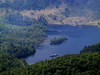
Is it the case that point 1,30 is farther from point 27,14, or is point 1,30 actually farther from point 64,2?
point 64,2

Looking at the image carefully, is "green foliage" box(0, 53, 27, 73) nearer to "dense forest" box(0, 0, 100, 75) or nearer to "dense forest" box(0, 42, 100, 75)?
"dense forest" box(0, 0, 100, 75)

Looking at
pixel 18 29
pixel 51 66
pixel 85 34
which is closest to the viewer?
pixel 51 66

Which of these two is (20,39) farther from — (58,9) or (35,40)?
(58,9)

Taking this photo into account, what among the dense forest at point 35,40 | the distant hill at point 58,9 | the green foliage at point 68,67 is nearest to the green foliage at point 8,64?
the dense forest at point 35,40

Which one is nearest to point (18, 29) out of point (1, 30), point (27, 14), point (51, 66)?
point (1, 30)

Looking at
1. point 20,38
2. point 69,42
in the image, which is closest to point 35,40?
point 20,38

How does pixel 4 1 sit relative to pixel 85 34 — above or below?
above
